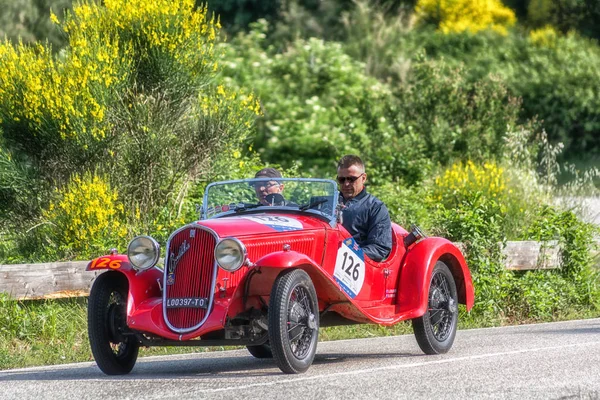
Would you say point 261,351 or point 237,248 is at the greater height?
point 237,248

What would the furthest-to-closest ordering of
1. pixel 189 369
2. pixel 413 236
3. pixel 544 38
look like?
pixel 544 38 < pixel 413 236 < pixel 189 369

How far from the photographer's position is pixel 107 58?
49.1 ft

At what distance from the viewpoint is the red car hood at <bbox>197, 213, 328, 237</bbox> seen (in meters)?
8.77

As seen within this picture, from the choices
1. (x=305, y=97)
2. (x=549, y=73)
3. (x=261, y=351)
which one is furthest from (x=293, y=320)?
(x=549, y=73)

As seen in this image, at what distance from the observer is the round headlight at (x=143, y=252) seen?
9055 millimetres

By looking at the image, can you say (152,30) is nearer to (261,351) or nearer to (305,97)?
(261,351)

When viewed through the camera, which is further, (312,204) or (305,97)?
(305,97)

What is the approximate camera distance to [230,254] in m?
8.45

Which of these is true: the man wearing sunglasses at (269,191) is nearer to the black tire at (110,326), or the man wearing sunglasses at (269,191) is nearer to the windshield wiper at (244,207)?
the windshield wiper at (244,207)

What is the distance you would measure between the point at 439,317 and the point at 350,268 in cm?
136

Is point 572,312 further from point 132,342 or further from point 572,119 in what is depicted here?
point 572,119

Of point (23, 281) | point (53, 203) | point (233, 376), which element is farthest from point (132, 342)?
point (53, 203)

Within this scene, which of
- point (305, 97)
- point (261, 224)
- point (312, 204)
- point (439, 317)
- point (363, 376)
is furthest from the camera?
point (305, 97)

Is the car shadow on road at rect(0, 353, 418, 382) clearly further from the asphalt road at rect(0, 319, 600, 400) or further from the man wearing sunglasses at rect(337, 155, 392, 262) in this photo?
the man wearing sunglasses at rect(337, 155, 392, 262)
